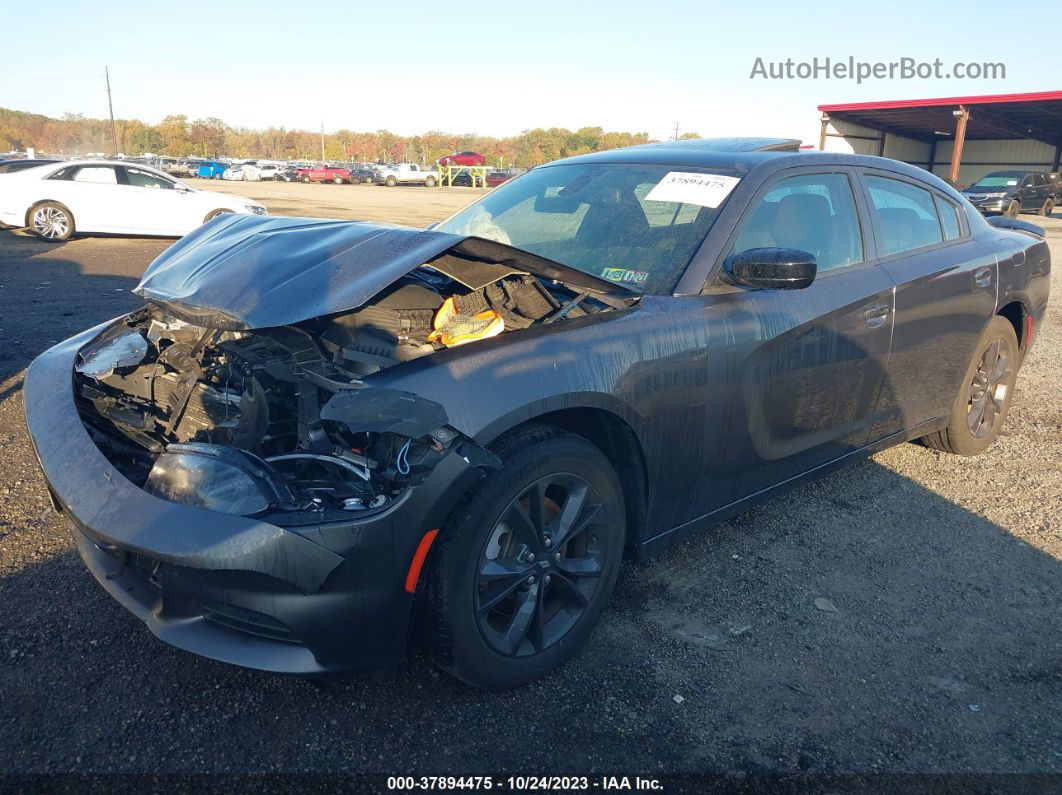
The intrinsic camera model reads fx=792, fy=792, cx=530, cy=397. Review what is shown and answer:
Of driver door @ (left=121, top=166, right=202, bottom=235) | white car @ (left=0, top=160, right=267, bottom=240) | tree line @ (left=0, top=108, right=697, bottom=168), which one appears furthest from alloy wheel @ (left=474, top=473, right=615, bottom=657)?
tree line @ (left=0, top=108, right=697, bottom=168)

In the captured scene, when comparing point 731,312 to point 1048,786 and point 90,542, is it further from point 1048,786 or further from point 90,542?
point 90,542

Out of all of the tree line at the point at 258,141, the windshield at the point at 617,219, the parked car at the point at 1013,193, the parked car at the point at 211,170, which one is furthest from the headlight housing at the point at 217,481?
the tree line at the point at 258,141

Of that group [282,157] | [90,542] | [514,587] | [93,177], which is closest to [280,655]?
[514,587]

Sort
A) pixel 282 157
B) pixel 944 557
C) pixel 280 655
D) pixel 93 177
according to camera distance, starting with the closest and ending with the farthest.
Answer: pixel 280 655
pixel 944 557
pixel 93 177
pixel 282 157

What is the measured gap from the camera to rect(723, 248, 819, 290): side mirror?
2.84 m

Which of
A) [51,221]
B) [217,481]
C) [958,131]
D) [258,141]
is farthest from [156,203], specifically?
[258,141]

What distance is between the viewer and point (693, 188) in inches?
129

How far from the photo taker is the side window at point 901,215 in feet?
12.3

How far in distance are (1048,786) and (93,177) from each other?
1604 centimetres

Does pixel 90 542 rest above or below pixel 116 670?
above

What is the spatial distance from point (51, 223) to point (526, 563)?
592 inches

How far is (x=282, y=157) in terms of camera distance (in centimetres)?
10544

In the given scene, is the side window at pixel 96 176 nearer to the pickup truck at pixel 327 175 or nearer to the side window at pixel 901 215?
the side window at pixel 901 215

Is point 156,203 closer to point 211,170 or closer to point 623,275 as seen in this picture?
point 623,275
